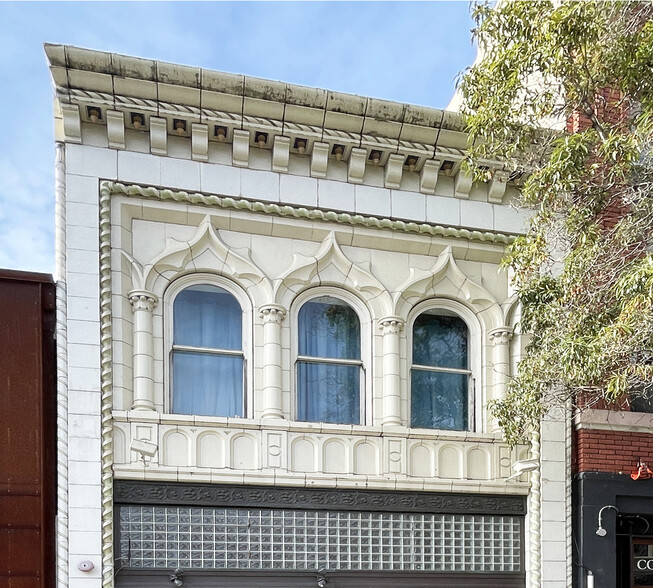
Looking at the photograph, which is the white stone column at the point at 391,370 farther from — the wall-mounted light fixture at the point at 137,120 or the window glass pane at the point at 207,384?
the wall-mounted light fixture at the point at 137,120

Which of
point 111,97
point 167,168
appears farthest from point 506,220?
point 111,97

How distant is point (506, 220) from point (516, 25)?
2854mm

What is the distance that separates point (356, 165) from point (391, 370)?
8.37 feet

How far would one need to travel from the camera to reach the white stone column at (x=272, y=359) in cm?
821

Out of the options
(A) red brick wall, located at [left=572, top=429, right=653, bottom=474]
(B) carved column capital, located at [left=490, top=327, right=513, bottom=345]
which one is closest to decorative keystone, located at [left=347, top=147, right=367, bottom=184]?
(B) carved column capital, located at [left=490, top=327, right=513, bottom=345]

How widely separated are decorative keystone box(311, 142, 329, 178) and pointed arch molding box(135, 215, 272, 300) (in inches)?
50.9

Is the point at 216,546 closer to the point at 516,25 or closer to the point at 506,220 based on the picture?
the point at 506,220

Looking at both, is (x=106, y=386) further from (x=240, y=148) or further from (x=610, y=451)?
(x=610, y=451)

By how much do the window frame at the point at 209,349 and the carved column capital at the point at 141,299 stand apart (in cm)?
24

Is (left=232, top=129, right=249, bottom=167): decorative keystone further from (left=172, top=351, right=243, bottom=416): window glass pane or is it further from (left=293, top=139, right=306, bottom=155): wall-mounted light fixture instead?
(left=172, top=351, right=243, bottom=416): window glass pane

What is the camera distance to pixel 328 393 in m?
8.71

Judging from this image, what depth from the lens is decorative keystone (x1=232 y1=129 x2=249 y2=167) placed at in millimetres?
8328

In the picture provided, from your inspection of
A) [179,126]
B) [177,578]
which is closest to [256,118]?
[179,126]

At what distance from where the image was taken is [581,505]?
8734 millimetres
